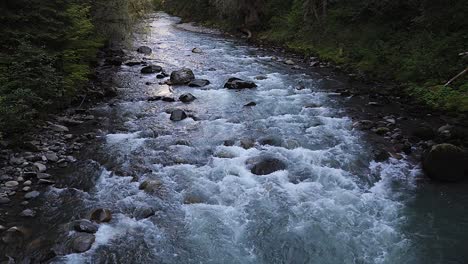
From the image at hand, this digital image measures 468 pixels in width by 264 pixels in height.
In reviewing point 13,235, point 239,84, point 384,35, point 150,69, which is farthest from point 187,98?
point 384,35

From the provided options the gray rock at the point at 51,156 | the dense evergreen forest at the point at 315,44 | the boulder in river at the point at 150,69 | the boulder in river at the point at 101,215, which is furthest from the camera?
the boulder in river at the point at 150,69

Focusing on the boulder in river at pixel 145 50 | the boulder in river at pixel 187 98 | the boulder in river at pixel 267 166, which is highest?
the boulder in river at pixel 267 166

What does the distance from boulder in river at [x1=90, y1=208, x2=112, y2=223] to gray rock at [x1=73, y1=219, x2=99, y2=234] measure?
0.16 metres

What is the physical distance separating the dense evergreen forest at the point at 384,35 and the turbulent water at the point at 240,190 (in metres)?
3.21

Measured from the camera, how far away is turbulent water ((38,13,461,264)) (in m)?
7.57

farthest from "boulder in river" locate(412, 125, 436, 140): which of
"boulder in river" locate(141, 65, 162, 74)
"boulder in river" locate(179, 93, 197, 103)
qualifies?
"boulder in river" locate(141, 65, 162, 74)

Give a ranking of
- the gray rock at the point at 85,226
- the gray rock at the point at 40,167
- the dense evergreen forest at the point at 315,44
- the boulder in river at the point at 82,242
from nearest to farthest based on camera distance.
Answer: the boulder in river at the point at 82,242, the gray rock at the point at 85,226, the gray rock at the point at 40,167, the dense evergreen forest at the point at 315,44

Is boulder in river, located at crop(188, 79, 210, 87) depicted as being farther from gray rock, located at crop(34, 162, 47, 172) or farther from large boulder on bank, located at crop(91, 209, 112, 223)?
large boulder on bank, located at crop(91, 209, 112, 223)

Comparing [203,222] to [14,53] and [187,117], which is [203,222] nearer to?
[187,117]

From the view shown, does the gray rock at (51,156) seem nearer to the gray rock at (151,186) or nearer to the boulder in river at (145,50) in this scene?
the gray rock at (151,186)

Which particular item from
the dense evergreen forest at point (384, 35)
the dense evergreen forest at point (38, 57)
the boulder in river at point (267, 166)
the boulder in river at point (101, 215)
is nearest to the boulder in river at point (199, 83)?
the dense evergreen forest at point (38, 57)

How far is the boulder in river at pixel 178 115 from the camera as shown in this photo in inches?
555

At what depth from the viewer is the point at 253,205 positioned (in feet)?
29.1

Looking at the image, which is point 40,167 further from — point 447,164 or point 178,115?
point 447,164
